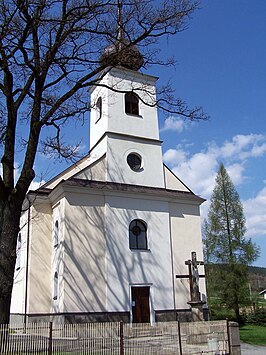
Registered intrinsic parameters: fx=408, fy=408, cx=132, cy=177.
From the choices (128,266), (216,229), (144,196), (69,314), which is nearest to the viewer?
(69,314)

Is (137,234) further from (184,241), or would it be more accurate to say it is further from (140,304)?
(140,304)

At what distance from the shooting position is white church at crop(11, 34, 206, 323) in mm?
19516

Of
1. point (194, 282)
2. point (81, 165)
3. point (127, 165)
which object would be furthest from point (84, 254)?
point (81, 165)

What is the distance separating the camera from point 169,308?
20.7 meters

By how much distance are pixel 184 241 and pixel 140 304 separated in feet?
14.4

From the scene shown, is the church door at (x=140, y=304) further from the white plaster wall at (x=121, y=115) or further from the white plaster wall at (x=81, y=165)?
the white plaster wall at (x=121, y=115)

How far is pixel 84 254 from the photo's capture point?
19688 mm

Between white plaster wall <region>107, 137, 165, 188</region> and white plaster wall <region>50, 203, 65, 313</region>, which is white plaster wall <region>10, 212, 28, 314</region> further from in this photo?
white plaster wall <region>107, 137, 165, 188</region>

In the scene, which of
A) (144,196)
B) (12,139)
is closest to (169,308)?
(144,196)

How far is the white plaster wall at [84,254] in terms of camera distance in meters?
19.0

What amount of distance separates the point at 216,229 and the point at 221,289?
16.7 feet

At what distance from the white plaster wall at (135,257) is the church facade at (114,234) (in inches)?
2.0

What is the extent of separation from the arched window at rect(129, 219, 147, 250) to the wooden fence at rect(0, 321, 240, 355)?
8.32 m

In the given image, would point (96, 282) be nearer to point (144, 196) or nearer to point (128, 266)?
point (128, 266)
